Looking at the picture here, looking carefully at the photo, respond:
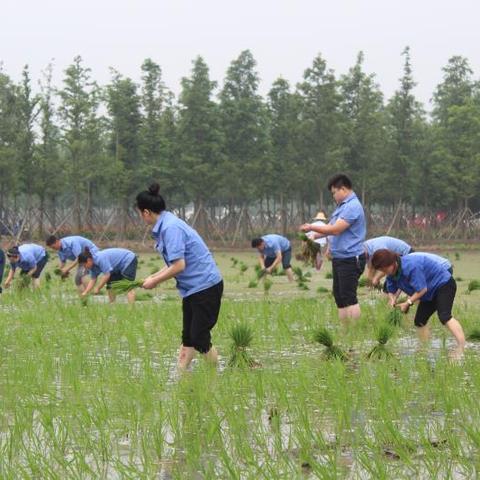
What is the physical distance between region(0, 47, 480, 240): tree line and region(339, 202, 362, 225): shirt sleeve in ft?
101

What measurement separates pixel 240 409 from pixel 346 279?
403cm

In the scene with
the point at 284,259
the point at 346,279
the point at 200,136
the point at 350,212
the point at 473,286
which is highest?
the point at 200,136

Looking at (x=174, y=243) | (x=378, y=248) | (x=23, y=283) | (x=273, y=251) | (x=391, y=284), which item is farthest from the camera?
(x=273, y=251)

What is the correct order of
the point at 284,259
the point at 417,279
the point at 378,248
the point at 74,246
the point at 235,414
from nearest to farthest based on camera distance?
the point at 235,414
the point at 417,279
the point at 378,248
the point at 74,246
the point at 284,259

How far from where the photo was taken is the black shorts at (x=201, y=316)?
712 cm

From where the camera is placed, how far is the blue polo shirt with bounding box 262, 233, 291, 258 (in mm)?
17938

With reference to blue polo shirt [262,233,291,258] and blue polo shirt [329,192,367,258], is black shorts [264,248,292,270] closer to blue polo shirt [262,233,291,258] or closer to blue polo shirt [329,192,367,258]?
blue polo shirt [262,233,291,258]

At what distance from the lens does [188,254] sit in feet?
23.4

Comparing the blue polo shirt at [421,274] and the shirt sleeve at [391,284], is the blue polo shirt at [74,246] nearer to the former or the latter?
the shirt sleeve at [391,284]

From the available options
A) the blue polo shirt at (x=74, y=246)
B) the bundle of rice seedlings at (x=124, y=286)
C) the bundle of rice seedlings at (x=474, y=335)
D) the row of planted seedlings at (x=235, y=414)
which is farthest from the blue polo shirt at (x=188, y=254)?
the blue polo shirt at (x=74, y=246)

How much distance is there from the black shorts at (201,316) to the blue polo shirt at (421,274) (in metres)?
1.75

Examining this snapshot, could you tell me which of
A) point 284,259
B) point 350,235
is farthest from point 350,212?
point 284,259

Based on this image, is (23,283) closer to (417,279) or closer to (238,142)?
(417,279)

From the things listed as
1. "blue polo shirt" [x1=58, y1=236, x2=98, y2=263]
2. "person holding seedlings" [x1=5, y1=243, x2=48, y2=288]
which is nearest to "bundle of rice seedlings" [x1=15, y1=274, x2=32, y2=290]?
"person holding seedlings" [x1=5, y1=243, x2=48, y2=288]
